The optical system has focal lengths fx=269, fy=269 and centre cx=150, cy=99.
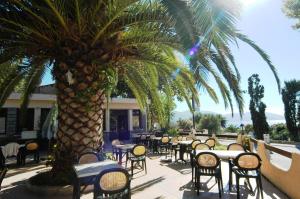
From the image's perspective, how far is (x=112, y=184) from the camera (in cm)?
470

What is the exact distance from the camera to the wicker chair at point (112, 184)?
4586 mm

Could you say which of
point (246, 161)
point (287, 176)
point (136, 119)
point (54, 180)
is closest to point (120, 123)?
point (136, 119)

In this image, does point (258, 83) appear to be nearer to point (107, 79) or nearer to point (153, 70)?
point (153, 70)

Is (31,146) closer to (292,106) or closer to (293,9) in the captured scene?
(293,9)

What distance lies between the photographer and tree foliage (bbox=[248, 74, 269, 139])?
2912cm

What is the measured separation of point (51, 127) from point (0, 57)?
8.09 metres

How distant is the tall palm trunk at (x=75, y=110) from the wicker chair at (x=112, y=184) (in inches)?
115

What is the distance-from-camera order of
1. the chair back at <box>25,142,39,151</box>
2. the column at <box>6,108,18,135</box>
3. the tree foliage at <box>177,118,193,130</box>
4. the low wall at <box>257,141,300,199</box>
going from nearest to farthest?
the low wall at <box>257,141,300,199</box> < the chair back at <box>25,142,39,151</box> < the column at <box>6,108,18,135</box> < the tree foliage at <box>177,118,193,130</box>

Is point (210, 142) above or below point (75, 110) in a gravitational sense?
below

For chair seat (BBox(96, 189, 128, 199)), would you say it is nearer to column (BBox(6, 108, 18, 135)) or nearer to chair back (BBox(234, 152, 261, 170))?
chair back (BBox(234, 152, 261, 170))

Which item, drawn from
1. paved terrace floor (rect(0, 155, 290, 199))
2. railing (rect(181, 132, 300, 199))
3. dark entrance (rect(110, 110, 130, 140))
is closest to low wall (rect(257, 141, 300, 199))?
railing (rect(181, 132, 300, 199))

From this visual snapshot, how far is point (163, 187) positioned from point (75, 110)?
3.19 meters

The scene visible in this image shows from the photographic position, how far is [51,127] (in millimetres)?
14875

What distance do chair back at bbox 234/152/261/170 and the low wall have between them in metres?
0.78
